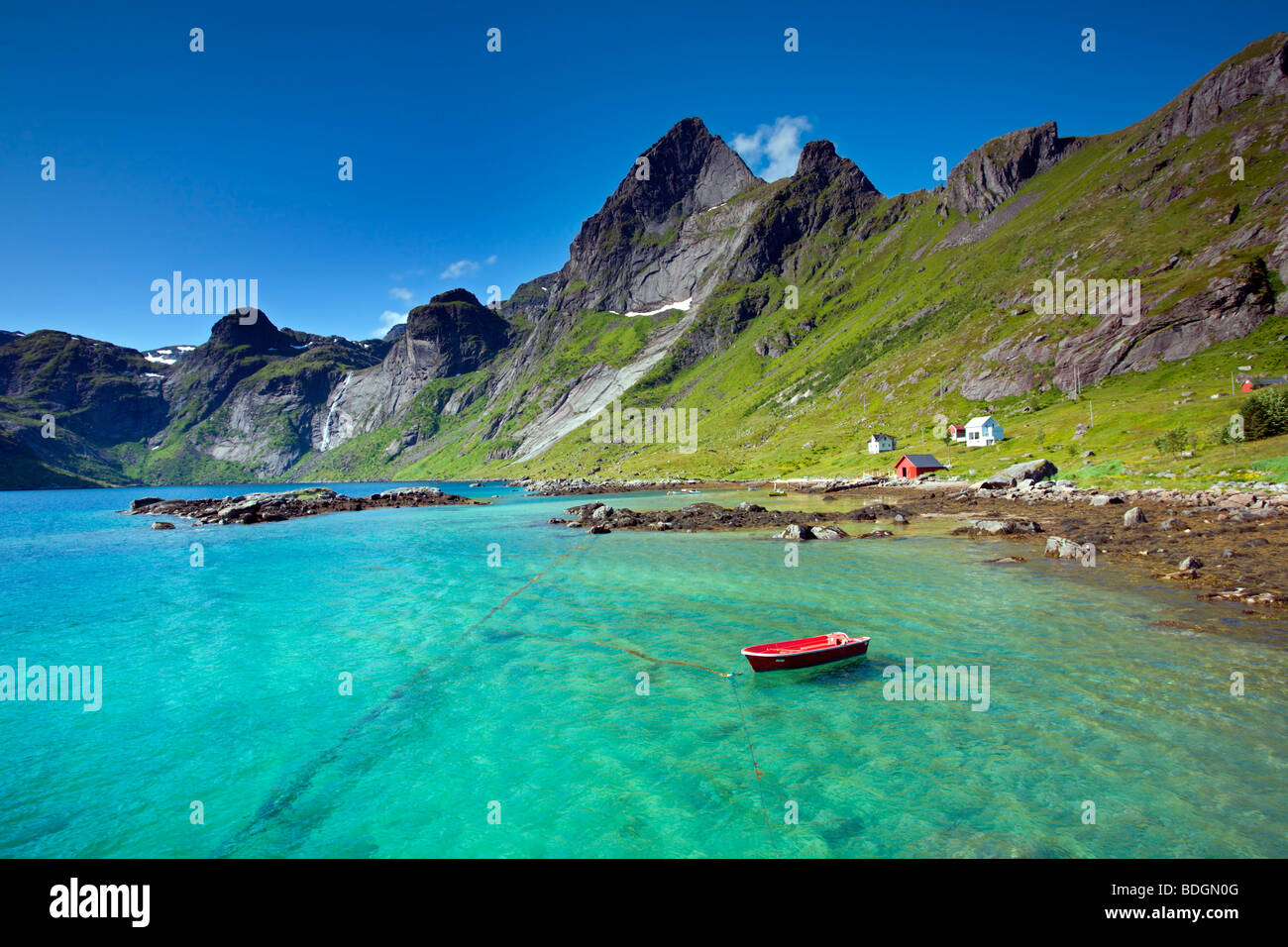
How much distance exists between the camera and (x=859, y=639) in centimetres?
2183

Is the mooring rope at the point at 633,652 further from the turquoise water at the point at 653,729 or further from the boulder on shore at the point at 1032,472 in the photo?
the boulder on shore at the point at 1032,472

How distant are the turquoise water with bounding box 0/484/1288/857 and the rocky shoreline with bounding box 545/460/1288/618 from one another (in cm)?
404

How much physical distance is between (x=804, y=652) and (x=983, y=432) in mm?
116442

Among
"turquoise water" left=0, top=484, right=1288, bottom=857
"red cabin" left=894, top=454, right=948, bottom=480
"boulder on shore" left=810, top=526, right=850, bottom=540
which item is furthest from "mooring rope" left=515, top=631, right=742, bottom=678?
"red cabin" left=894, top=454, right=948, bottom=480

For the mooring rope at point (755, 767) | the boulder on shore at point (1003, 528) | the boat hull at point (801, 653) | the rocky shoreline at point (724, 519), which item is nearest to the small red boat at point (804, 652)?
the boat hull at point (801, 653)

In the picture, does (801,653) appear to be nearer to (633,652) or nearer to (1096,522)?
(633,652)

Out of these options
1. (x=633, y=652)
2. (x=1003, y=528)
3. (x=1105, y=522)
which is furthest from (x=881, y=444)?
(x=633, y=652)

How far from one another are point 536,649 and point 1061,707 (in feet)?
69.2

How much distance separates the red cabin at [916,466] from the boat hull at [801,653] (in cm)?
8884

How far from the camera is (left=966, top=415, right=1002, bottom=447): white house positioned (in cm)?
11341

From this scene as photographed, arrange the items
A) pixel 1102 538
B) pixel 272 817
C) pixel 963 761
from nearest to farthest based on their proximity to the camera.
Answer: pixel 272 817 → pixel 963 761 → pixel 1102 538

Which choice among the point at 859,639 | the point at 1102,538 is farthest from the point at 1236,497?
the point at 859,639
